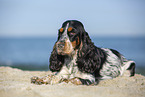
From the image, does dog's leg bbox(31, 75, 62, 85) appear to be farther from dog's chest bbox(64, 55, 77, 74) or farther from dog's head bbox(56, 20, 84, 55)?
dog's head bbox(56, 20, 84, 55)

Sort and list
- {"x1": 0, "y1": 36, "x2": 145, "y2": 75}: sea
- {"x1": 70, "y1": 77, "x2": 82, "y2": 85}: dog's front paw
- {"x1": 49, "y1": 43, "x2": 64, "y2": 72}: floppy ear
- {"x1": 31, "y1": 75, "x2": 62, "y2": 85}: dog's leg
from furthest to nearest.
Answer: {"x1": 0, "y1": 36, "x2": 145, "y2": 75}: sea < {"x1": 49, "y1": 43, "x2": 64, "y2": 72}: floppy ear < {"x1": 31, "y1": 75, "x2": 62, "y2": 85}: dog's leg < {"x1": 70, "y1": 77, "x2": 82, "y2": 85}: dog's front paw

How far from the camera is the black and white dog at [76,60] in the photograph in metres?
4.77

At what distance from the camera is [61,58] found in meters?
5.38

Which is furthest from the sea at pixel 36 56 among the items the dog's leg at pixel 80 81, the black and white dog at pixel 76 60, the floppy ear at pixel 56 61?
the dog's leg at pixel 80 81

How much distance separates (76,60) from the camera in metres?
5.18

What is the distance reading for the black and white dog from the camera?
4773 millimetres

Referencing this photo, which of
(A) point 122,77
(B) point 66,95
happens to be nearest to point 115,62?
(A) point 122,77

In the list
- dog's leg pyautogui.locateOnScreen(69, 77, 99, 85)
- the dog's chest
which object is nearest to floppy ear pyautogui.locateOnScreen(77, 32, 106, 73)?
the dog's chest

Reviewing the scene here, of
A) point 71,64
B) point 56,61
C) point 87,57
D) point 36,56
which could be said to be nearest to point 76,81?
point 71,64

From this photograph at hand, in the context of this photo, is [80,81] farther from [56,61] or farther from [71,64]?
[56,61]

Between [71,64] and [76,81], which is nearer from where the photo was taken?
[76,81]

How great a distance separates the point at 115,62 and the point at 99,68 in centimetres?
70

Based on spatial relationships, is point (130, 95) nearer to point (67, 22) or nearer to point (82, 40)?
point (82, 40)

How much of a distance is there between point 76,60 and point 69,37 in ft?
2.17
